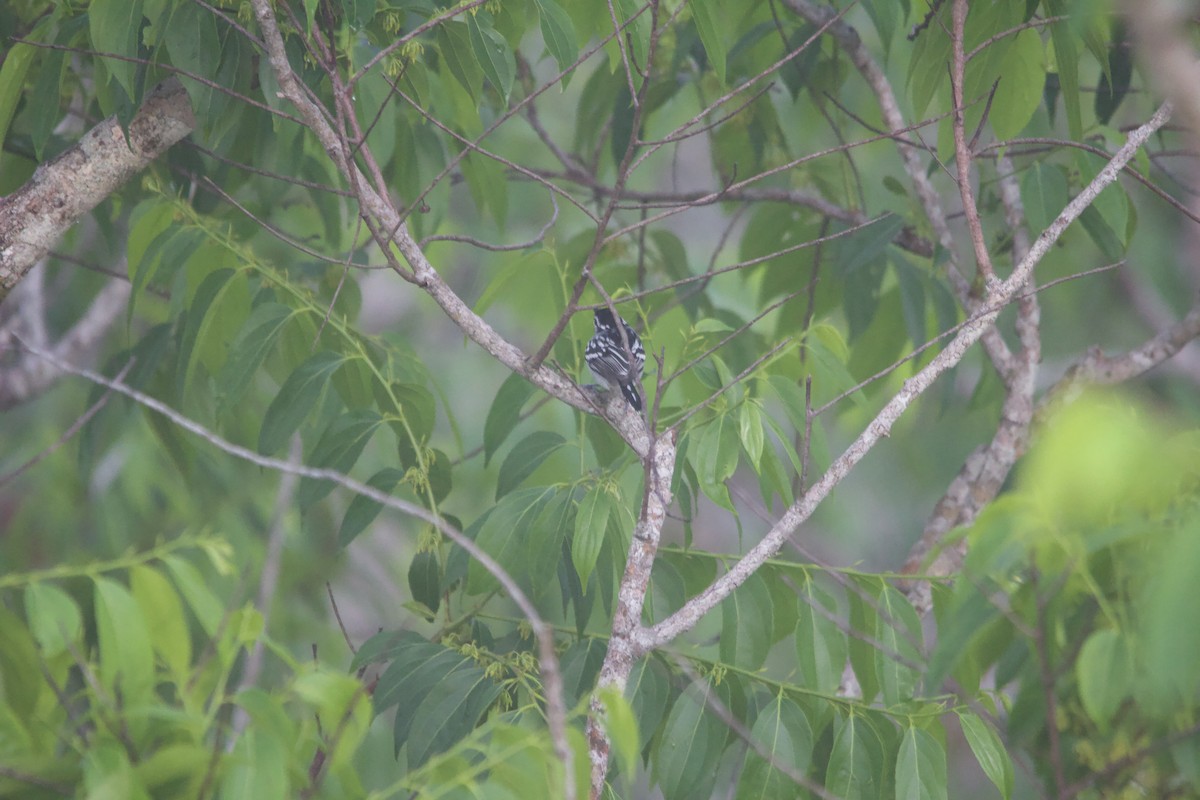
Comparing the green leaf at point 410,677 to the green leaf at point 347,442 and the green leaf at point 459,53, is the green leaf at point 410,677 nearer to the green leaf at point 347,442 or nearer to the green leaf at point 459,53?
the green leaf at point 347,442

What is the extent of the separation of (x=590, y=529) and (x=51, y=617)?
90 centimetres

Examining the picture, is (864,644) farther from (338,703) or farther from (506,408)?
(338,703)

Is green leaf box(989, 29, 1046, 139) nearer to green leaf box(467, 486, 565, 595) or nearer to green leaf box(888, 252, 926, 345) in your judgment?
green leaf box(888, 252, 926, 345)

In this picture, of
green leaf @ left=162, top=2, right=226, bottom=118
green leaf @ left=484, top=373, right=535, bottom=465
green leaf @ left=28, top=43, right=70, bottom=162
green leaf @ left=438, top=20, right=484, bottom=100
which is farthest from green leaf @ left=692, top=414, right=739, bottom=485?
green leaf @ left=28, top=43, right=70, bottom=162

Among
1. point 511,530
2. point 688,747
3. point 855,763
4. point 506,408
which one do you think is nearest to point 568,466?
point 506,408

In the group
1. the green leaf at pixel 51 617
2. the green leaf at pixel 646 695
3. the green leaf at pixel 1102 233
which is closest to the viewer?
the green leaf at pixel 51 617

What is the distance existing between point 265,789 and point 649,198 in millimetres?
2296

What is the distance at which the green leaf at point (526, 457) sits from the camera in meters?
2.34

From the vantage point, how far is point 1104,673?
3.63 ft

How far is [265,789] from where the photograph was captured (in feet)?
3.67

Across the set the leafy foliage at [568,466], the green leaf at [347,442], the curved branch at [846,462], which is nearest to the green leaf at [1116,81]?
the leafy foliage at [568,466]

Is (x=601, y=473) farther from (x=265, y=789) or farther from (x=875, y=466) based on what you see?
(x=875, y=466)

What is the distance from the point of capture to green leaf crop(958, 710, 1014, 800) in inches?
67.5

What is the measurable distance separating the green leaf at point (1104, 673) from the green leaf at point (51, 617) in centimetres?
109
